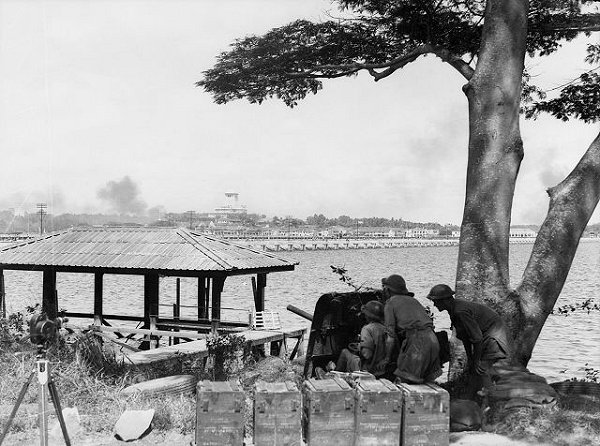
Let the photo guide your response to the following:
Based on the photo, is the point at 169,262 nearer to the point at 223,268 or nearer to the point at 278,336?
the point at 223,268

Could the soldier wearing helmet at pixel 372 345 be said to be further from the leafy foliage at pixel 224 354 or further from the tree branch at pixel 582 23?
the tree branch at pixel 582 23

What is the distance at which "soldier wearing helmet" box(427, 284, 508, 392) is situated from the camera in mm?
8078

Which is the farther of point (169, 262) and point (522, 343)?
point (169, 262)

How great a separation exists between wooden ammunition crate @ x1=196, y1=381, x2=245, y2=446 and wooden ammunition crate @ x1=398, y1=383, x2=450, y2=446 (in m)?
1.41

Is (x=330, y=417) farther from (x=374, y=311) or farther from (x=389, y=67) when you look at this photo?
(x=389, y=67)

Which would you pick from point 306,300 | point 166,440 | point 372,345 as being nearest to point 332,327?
point 372,345

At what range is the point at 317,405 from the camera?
6.03m

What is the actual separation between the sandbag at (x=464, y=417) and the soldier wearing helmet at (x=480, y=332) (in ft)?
2.53

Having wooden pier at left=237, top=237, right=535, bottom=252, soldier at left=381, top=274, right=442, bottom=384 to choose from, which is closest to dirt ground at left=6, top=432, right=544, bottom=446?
soldier at left=381, top=274, right=442, bottom=384

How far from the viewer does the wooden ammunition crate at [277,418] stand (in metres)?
6.04

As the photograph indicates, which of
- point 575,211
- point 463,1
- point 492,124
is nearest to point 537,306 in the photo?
point 575,211

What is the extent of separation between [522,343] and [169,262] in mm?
9883

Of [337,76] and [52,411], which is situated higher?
[337,76]

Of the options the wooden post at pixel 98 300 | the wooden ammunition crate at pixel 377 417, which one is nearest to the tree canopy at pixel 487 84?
the wooden ammunition crate at pixel 377 417
